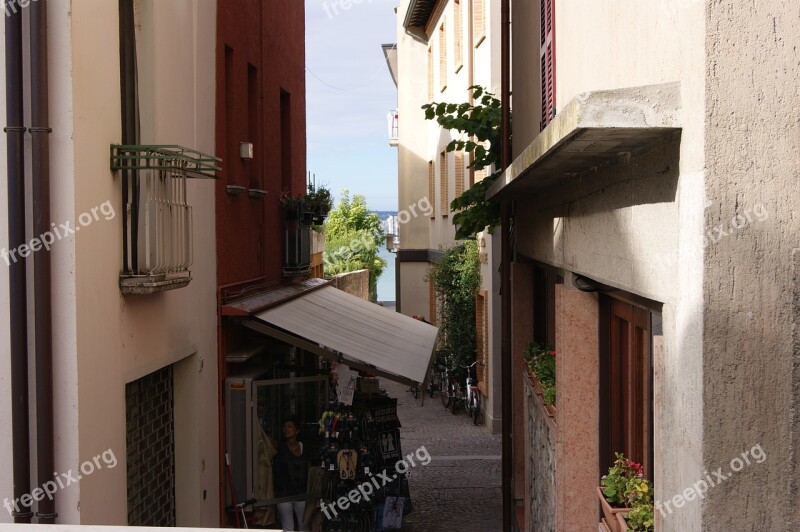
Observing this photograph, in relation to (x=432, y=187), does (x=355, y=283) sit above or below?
below

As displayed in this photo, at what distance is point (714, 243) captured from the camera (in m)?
3.31

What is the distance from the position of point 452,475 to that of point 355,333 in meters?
3.75

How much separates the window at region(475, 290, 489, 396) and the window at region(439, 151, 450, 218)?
4.24 m

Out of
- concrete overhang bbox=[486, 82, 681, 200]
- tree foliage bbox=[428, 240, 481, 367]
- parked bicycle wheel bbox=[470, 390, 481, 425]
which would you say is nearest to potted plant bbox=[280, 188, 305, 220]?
tree foliage bbox=[428, 240, 481, 367]

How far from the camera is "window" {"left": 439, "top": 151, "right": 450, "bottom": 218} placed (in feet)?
79.4

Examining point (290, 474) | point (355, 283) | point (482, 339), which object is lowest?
point (290, 474)

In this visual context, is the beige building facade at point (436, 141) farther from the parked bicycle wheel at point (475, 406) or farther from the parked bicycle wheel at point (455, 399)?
the parked bicycle wheel at point (455, 399)

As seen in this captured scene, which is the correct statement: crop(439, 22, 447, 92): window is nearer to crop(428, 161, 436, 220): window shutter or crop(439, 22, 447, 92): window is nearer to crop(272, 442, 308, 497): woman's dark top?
crop(428, 161, 436, 220): window shutter

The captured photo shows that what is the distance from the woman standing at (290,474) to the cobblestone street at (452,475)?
1.40 metres

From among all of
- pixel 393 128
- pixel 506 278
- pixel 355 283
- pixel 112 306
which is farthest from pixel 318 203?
pixel 393 128

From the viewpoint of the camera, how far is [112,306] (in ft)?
23.2

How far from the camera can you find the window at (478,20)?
754 inches

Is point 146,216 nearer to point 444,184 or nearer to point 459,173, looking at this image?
point 459,173

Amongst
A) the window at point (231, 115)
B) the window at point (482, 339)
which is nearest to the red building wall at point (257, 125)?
the window at point (231, 115)
